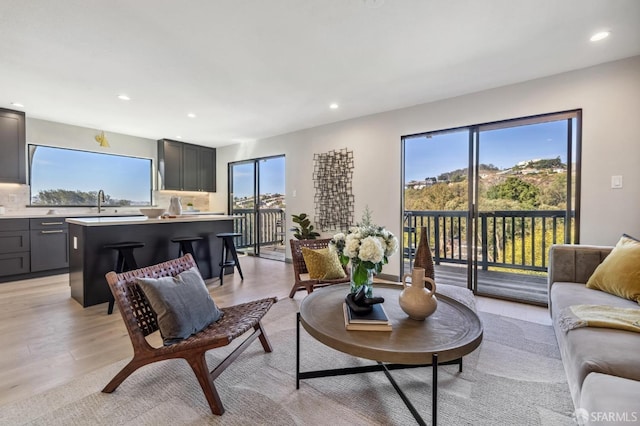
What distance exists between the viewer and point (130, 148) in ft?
18.9

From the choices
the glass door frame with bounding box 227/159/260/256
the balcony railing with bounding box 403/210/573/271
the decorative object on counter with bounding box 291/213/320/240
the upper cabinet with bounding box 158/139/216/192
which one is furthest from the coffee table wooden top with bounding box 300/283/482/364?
the upper cabinet with bounding box 158/139/216/192

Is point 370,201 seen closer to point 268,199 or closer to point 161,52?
point 268,199

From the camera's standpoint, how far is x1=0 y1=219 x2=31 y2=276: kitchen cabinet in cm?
396

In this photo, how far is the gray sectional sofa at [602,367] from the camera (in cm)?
99

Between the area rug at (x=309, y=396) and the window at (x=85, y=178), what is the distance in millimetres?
4513

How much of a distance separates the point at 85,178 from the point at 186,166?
1.78m

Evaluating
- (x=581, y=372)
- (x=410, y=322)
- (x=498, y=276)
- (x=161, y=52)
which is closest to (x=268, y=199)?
(x=161, y=52)

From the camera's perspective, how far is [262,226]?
257 inches

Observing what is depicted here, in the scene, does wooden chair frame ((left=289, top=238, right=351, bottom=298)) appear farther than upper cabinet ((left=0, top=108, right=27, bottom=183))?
No

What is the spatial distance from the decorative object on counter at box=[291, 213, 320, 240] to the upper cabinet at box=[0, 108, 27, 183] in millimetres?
4243

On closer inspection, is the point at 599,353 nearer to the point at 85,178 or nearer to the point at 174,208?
the point at 174,208

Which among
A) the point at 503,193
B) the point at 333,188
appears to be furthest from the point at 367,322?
the point at 333,188

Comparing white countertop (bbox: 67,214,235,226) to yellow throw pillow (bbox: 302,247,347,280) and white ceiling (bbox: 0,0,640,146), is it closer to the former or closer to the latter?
white ceiling (bbox: 0,0,640,146)

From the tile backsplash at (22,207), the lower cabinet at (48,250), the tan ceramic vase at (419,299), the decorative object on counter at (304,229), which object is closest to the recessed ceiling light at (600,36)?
the tan ceramic vase at (419,299)
